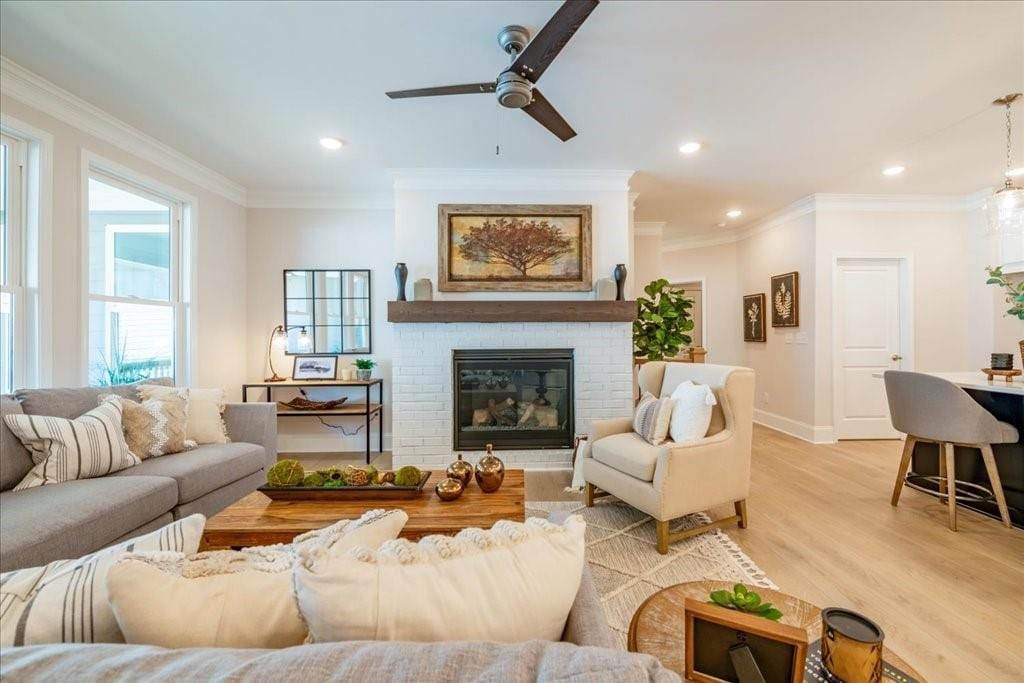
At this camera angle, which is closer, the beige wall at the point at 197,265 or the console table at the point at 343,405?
the beige wall at the point at 197,265

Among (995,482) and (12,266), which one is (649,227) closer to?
(995,482)

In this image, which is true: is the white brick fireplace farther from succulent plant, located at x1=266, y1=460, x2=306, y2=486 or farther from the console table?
succulent plant, located at x1=266, y1=460, x2=306, y2=486

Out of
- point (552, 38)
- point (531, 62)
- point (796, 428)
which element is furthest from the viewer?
point (796, 428)

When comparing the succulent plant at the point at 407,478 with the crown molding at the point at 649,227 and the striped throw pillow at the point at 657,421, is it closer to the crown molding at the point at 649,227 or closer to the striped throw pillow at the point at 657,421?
the striped throw pillow at the point at 657,421

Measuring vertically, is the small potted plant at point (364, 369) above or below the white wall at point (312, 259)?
below

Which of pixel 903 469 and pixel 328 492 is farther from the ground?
pixel 328 492

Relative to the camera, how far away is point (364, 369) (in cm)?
407

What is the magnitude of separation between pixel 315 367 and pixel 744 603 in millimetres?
4009

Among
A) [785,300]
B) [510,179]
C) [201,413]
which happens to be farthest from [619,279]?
[201,413]

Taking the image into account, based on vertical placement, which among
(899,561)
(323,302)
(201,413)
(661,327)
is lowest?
(899,561)

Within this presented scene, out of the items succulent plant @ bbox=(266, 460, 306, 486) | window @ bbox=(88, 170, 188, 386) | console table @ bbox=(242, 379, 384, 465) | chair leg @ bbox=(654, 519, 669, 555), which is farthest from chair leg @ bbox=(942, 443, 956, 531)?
window @ bbox=(88, 170, 188, 386)

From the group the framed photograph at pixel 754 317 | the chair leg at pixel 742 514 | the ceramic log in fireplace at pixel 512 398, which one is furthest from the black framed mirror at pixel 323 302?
the framed photograph at pixel 754 317

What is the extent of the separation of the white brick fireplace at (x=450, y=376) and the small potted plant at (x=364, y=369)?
52 centimetres

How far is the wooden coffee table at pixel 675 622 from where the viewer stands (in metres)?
0.92
